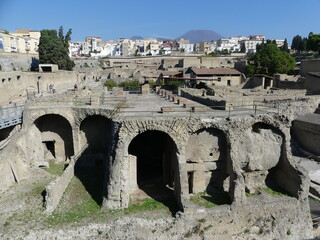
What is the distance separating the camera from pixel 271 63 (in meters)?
48.8

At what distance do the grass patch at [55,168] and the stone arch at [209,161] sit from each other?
9.14 m

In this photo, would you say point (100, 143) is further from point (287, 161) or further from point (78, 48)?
point (78, 48)

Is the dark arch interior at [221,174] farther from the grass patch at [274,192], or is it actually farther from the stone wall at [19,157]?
the stone wall at [19,157]

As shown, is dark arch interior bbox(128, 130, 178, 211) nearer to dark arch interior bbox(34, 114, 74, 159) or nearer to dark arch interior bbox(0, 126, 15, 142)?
dark arch interior bbox(34, 114, 74, 159)

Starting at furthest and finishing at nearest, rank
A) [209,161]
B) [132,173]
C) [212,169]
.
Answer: [212,169] → [209,161] → [132,173]

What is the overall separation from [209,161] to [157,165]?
17.5ft

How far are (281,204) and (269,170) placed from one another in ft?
9.38

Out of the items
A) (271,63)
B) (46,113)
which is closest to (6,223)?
(46,113)

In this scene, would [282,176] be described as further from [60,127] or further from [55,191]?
[60,127]

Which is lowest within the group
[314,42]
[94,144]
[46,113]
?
[94,144]

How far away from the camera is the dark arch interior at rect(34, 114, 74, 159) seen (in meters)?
20.3

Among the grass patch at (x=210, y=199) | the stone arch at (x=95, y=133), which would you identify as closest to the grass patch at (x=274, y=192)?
the grass patch at (x=210, y=199)

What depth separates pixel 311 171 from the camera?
753 inches

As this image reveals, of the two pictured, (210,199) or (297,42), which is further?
(297,42)
